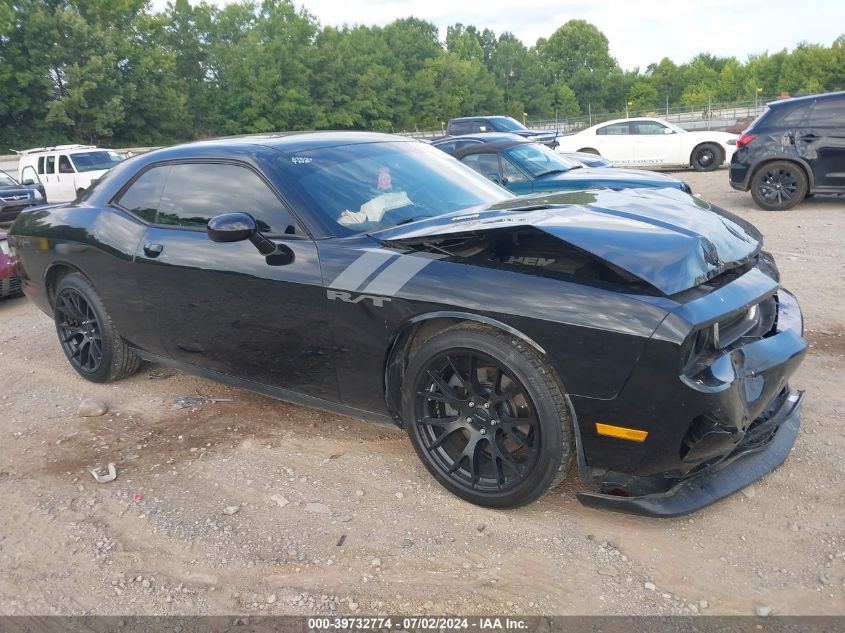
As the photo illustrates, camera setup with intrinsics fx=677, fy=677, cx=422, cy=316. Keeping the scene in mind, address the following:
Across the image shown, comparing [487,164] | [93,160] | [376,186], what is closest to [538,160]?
[487,164]

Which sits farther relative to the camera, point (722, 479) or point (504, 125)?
point (504, 125)

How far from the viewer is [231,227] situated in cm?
305

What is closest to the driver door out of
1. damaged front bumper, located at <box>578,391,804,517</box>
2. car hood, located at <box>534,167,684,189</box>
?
damaged front bumper, located at <box>578,391,804,517</box>

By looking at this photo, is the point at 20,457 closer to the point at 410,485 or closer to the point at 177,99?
the point at 410,485

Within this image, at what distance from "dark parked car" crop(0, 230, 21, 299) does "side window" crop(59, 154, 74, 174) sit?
11.2 meters

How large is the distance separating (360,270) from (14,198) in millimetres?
13271

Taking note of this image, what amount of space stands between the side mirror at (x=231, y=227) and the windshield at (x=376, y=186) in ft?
1.06

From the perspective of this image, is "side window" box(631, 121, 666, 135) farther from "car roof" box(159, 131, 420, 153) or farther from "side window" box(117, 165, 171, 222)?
"side window" box(117, 165, 171, 222)

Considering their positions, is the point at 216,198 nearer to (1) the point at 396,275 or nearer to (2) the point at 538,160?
(1) the point at 396,275

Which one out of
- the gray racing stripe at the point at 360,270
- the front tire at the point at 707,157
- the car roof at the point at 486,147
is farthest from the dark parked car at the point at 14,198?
the front tire at the point at 707,157

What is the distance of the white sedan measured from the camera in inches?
631

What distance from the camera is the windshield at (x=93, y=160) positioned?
17.4 meters

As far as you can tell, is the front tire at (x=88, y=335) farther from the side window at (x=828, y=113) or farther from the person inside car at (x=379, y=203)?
the side window at (x=828, y=113)

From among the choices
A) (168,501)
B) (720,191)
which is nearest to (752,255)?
(168,501)
